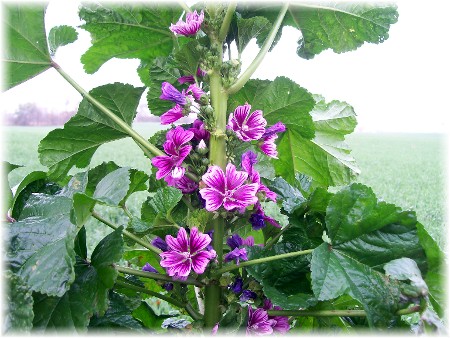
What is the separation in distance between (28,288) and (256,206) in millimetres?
308

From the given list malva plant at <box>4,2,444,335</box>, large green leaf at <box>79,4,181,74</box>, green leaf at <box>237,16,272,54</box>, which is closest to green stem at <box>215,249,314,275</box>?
malva plant at <box>4,2,444,335</box>

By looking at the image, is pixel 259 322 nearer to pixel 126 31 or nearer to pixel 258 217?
pixel 258 217

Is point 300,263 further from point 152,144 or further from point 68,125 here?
point 68,125

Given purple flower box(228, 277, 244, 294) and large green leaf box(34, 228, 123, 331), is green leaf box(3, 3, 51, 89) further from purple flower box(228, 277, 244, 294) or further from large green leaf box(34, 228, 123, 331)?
purple flower box(228, 277, 244, 294)

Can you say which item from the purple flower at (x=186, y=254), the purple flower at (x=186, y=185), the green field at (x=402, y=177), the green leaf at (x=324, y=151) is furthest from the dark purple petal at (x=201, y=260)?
the green field at (x=402, y=177)

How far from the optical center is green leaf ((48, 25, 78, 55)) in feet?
2.70

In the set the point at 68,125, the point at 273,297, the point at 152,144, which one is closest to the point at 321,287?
the point at 273,297

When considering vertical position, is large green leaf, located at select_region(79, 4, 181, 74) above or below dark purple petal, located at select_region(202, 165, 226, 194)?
above

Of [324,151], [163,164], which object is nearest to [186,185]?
[163,164]

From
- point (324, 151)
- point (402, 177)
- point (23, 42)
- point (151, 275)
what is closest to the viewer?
point (151, 275)

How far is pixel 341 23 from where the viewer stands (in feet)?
2.83

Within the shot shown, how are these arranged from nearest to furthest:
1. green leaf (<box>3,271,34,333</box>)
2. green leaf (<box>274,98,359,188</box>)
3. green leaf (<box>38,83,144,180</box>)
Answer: green leaf (<box>3,271,34,333</box>) < green leaf (<box>38,83,144,180</box>) < green leaf (<box>274,98,359,188</box>)

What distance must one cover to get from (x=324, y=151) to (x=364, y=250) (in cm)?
35

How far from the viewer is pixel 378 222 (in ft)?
2.17
